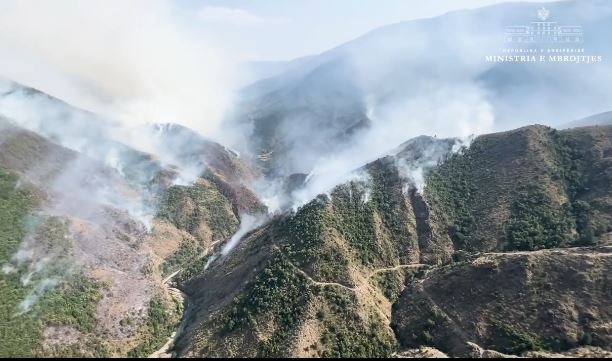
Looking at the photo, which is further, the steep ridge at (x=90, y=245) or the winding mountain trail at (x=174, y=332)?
the winding mountain trail at (x=174, y=332)

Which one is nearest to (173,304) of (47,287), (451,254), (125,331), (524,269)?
(125,331)

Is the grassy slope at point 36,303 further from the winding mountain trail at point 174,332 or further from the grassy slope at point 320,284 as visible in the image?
the grassy slope at point 320,284

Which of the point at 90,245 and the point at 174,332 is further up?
the point at 90,245

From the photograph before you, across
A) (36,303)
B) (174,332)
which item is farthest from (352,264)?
(36,303)

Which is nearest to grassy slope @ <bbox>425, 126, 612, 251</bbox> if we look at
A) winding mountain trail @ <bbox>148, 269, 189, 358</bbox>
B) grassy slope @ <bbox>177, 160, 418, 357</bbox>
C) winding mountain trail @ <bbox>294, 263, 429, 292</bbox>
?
grassy slope @ <bbox>177, 160, 418, 357</bbox>

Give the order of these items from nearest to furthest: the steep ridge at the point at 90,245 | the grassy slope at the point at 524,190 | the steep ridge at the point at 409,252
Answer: the steep ridge at the point at 409,252 → the steep ridge at the point at 90,245 → the grassy slope at the point at 524,190

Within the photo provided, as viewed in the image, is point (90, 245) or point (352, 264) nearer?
point (352, 264)

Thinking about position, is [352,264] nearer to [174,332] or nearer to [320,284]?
[320,284]

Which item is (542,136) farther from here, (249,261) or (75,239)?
(75,239)

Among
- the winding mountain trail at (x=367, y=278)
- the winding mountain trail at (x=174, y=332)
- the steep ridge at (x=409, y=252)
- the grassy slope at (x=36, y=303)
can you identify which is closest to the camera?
the grassy slope at (x=36, y=303)

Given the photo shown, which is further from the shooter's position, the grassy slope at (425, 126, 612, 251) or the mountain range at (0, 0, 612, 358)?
the grassy slope at (425, 126, 612, 251)

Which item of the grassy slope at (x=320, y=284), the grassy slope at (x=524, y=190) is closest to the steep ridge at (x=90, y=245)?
the grassy slope at (x=320, y=284)

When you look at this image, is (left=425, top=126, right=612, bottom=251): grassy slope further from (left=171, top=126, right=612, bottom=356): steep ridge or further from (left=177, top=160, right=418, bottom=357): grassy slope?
(left=177, top=160, right=418, bottom=357): grassy slope
